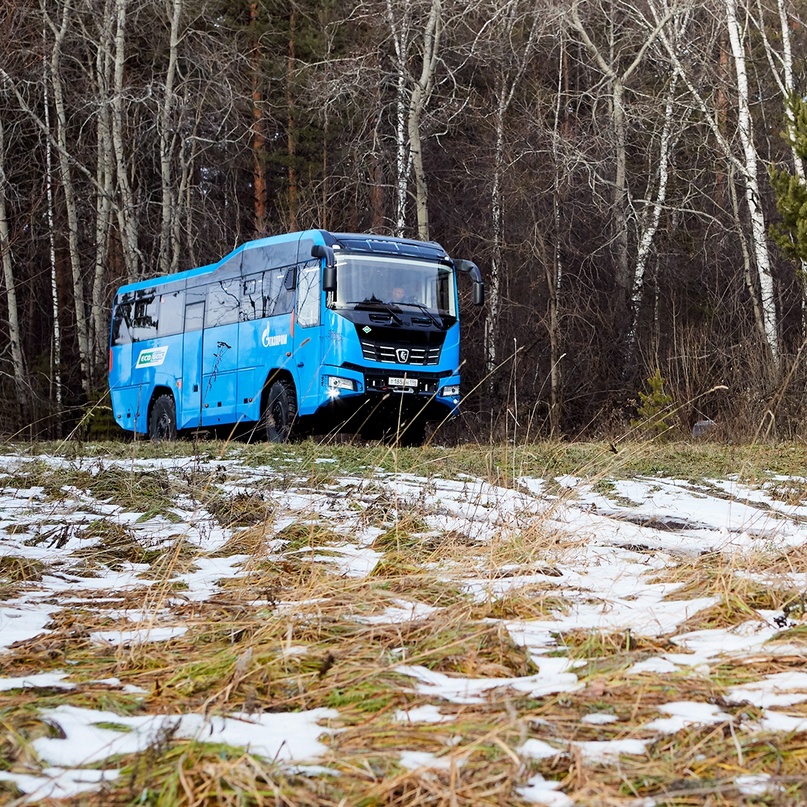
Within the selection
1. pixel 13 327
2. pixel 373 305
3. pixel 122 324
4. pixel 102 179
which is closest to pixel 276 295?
pixel 373 305

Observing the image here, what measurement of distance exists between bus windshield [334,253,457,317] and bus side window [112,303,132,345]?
280 inches

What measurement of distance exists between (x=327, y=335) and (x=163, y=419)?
586 cm

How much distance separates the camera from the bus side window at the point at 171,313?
21516mm

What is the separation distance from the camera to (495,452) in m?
10.5

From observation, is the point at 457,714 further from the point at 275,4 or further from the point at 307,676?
the point at 275,4

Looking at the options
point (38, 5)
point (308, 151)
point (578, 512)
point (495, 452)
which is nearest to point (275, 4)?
point (308, 151)

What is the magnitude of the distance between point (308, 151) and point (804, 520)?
1066 inches

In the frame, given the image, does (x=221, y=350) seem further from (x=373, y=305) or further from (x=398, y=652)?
(x=398, y=652)

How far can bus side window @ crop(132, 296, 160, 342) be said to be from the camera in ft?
73.3

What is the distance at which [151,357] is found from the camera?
22281 millimetres

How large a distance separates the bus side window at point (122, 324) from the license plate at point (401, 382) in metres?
7.75

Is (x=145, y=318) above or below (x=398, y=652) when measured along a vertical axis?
above

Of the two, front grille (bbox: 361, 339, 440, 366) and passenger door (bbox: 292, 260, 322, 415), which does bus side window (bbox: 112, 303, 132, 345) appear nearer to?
passenger door (bbox: 292, 260, 322, 415)

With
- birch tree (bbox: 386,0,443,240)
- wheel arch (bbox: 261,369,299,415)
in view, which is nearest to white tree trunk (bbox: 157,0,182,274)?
birch tree (bbox: 386,0,443,240)
